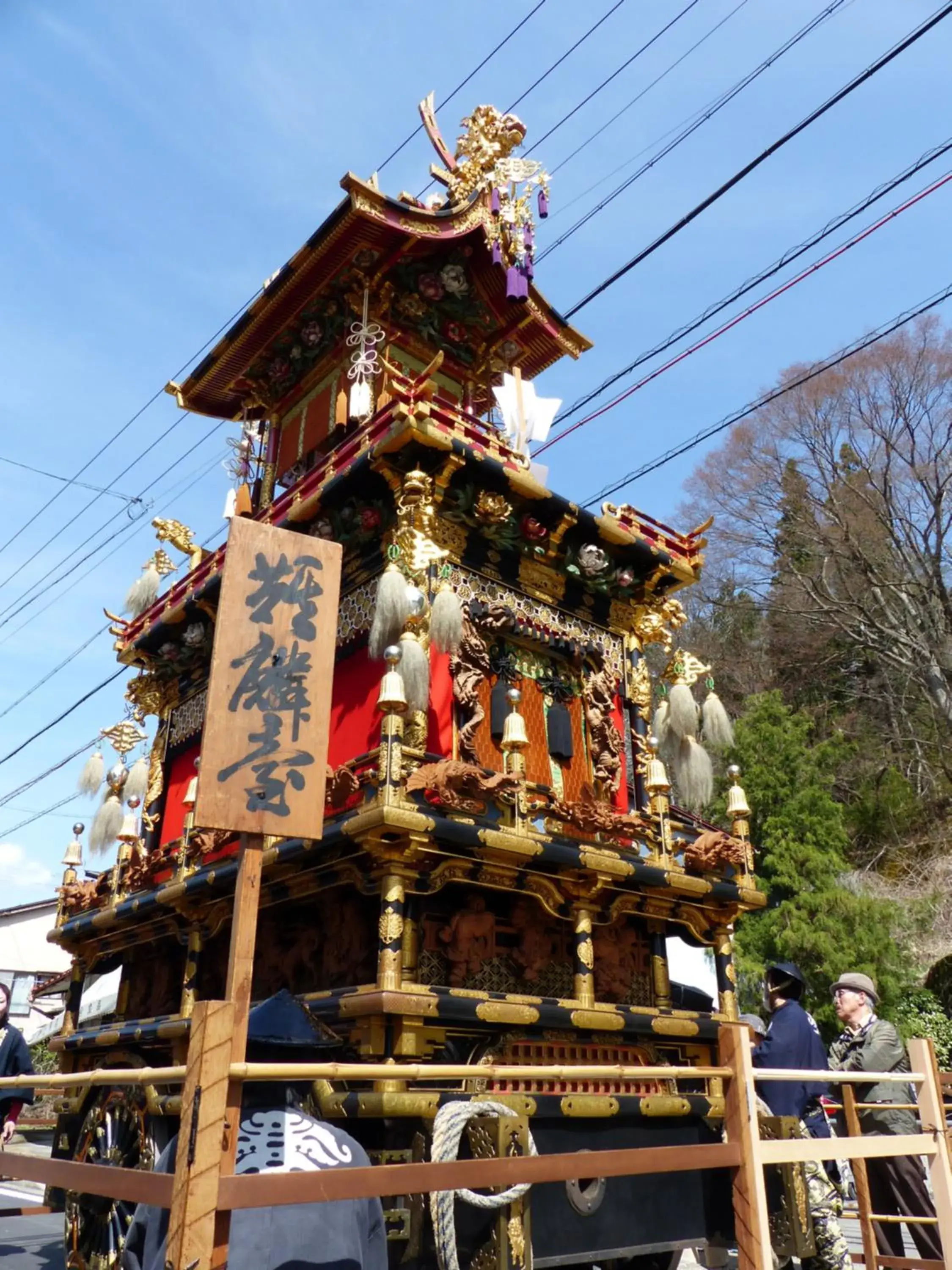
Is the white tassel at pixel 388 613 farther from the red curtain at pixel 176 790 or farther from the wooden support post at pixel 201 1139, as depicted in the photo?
the wooden support post at pixel 201 1139

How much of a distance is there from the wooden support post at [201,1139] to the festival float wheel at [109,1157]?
10.9ft

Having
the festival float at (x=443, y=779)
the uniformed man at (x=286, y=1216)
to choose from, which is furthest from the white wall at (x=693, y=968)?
the uniformed man at (x=286, y=1216)

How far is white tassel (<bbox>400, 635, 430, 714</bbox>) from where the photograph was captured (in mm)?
9398

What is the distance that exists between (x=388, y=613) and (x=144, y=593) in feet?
20.5

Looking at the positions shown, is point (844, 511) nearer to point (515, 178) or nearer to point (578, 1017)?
point (515, 178)

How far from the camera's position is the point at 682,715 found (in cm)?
1192

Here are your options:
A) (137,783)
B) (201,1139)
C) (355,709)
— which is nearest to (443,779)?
(355,709)

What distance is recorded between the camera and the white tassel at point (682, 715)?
1192 centimetres

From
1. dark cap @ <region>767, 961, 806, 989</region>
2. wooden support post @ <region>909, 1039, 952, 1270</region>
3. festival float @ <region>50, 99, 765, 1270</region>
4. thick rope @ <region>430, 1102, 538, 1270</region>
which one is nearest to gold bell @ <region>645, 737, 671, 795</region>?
festival float @ <region>50, 99, 765, 1270</region>

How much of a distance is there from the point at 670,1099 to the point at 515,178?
11942 millimetres

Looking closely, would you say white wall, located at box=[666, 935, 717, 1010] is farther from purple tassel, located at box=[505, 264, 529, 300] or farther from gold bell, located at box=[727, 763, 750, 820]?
purple tassel, located at box=[505, 264, 529, 300]

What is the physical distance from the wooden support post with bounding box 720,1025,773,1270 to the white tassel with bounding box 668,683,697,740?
7744mm

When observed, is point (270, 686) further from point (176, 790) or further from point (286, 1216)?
point (176, 790)

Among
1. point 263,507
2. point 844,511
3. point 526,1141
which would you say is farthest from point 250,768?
point 844,511
